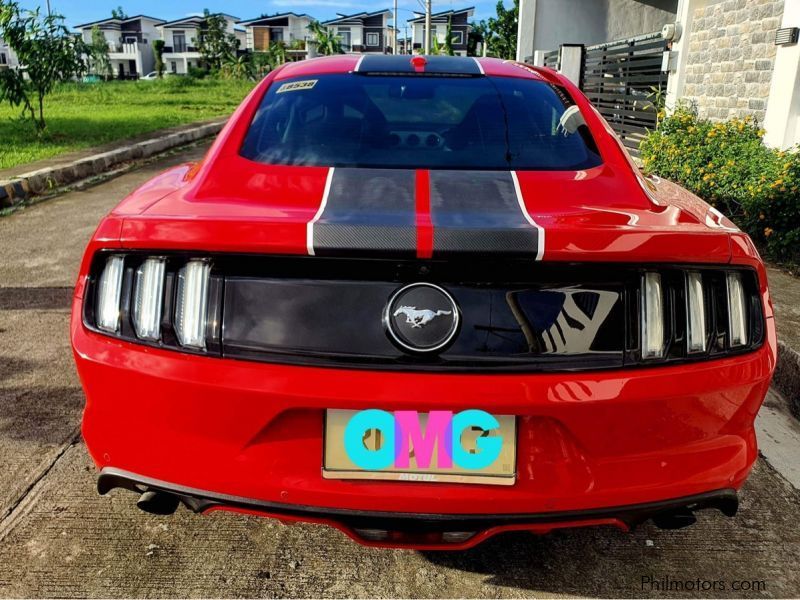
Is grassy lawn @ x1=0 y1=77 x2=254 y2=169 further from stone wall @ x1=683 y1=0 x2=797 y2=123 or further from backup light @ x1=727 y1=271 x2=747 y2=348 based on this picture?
backup light @ x1=727 y1=271 x2=747 y2=348

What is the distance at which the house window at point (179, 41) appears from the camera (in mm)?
91188

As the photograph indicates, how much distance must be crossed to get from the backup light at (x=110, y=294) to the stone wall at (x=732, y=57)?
7373 mm

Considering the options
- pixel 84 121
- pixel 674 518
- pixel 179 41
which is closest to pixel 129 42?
pixel 179 41

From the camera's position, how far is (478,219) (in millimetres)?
1563

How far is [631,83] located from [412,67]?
10074mm

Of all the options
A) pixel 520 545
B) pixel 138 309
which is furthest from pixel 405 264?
pixel 520 545

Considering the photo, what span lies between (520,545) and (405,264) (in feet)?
3.58

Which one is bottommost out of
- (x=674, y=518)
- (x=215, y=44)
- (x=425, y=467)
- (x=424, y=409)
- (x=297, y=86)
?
(x=674, y=518)

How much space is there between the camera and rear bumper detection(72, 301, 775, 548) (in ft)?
4.91

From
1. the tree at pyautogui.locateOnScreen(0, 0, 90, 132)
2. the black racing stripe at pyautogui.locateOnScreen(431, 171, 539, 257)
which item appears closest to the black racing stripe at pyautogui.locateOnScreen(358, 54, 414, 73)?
the black racing stripe at pyautogui.locateOnScreen(431, 171, 539, 257)

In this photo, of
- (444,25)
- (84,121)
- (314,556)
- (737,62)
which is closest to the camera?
(314,556)

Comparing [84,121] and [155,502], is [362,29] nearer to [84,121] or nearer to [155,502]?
[84,121]

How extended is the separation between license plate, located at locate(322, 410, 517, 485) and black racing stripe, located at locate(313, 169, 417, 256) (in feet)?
1.21

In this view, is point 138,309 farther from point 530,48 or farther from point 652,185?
point 530,48
